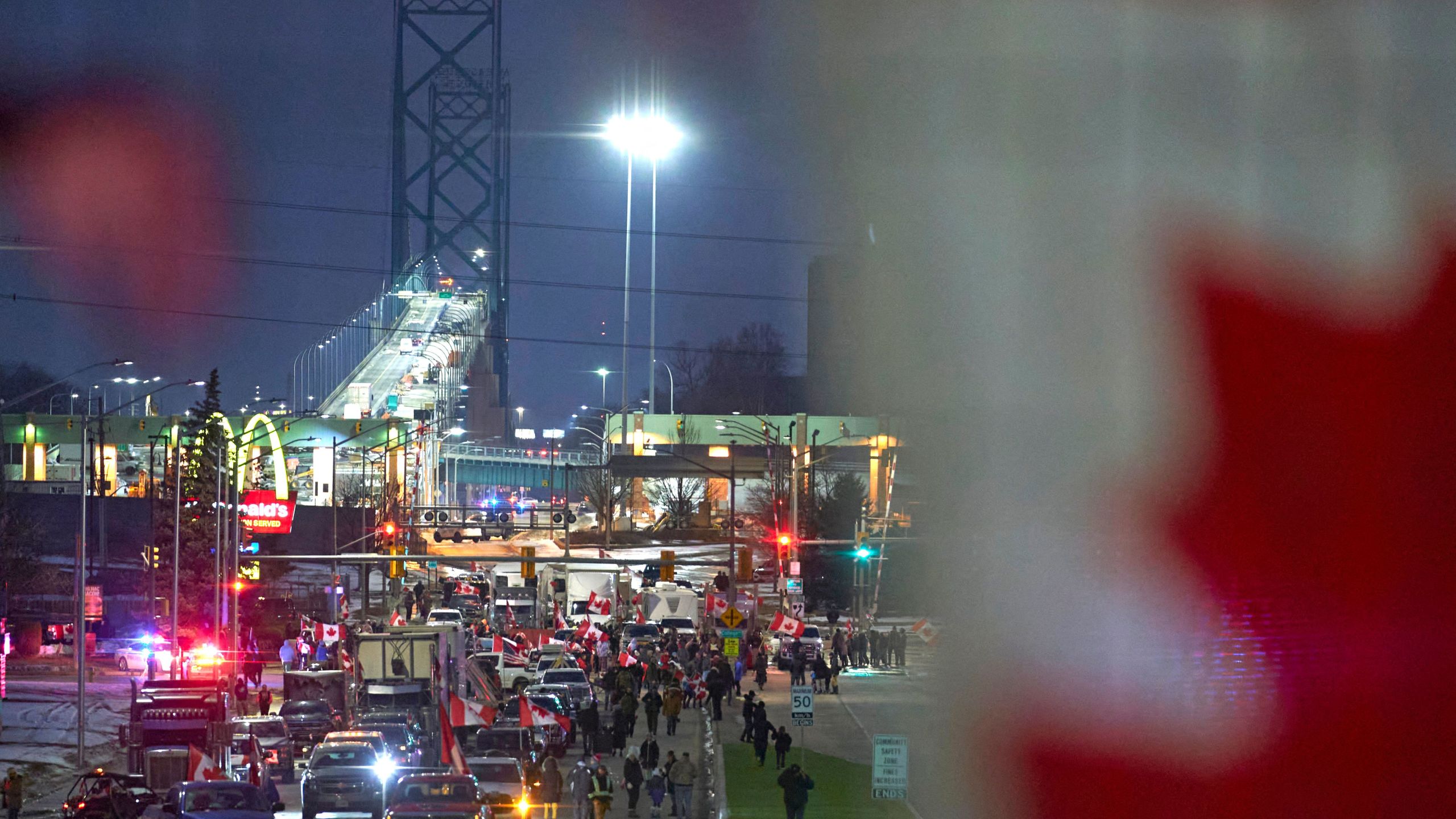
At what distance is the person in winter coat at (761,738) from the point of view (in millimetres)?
31641

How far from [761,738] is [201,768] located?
10501mm

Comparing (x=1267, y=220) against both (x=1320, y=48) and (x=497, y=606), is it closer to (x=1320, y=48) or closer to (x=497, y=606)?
(x=1320, y=48)

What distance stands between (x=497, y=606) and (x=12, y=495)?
22.4 meters

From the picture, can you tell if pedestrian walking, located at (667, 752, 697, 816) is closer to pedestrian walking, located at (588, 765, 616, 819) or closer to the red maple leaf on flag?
pedestrian walking, located at (588, 765, 616, 819)

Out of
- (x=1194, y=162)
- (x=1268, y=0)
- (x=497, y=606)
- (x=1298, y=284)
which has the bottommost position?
(x=497, y=606)

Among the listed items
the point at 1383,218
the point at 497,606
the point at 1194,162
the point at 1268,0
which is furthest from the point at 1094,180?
the point at 497,606

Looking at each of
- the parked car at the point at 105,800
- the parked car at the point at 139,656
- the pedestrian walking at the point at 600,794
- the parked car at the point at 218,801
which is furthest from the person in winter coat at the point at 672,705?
the parked car at the point at 139,656

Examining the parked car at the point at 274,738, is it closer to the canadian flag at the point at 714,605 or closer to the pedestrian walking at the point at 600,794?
the pedestrian walking at the point at 600,794

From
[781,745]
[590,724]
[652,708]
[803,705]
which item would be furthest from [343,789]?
[652,708]

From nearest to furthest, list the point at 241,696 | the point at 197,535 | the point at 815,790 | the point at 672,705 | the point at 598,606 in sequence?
1. the point at 815,790
2. the point at 672,705
3. the point at 241,696
4. the point at 598,606
5. the point at 197,535

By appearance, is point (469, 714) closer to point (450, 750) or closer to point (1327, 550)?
point (450, 750)

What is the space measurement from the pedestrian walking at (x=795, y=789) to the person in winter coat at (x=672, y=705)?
1443cm

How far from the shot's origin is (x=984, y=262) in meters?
20.3

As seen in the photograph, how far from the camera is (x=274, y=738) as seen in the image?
3238 cm
